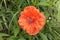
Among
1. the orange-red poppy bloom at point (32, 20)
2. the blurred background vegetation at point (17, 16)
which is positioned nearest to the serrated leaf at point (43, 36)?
the blurred background vegetation at point (17, 16)

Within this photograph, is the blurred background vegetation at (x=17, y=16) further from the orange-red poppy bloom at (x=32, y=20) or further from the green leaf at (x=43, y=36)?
the orange-red poppy bloom at (x=32, y=20)

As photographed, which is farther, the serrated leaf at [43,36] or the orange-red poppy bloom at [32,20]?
the serrated leaf at [43,36]

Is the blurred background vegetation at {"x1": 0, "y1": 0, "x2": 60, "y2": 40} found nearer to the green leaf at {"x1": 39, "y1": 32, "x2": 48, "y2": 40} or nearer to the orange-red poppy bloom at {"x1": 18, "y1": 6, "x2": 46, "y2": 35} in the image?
the green leaf at {"x1": 39, "y1": 32, "x2": 48, "y2": 40}

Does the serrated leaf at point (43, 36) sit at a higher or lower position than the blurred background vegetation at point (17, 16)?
lower

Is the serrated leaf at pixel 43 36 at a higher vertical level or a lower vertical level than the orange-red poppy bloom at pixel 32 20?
lower

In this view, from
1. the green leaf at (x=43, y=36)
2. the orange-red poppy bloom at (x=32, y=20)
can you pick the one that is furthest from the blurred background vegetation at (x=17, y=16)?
the orange-red poppy bloom at (x=32, y=20)

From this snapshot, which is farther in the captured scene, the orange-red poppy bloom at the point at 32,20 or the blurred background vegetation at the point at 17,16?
the blurred background vegetation at the point at 17,16

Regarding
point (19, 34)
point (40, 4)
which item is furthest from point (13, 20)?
point (40, 4)
